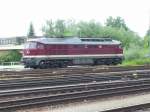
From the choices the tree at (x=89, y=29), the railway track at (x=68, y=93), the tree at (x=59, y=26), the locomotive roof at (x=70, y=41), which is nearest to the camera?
the railway track at (x=68, y=93)

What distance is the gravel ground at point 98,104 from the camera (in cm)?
1363

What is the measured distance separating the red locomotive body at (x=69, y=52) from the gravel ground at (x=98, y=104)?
22.7 metres

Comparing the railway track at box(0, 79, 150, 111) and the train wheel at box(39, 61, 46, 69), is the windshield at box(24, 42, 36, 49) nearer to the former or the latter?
the train wheel at box(39, 61, 46, 69)

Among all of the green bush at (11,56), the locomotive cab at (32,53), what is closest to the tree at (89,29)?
the green bush at (11,56)

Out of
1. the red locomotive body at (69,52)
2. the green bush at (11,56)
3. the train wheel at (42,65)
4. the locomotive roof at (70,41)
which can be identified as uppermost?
the locomotive roof at (70,41)

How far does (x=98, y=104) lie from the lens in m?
15.1

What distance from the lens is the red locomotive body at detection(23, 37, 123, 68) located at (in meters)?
39.8

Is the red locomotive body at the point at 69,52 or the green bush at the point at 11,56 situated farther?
the green bush at the point at 11,56

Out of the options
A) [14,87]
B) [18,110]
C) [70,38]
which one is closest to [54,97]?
[18,110]

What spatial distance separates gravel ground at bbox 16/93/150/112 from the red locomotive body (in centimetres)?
2272

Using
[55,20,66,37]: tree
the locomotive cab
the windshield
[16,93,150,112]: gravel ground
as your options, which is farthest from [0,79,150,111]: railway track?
[55,20,66,37]: tree

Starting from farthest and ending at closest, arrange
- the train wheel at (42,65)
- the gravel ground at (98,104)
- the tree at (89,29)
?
the tree at (89,29)
the train wheel at (42,65)
the gravel ground at (98,104)

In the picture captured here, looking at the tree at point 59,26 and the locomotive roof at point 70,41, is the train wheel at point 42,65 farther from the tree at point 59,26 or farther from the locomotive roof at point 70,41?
the tree at point 59,26

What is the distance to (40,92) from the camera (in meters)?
17.0
